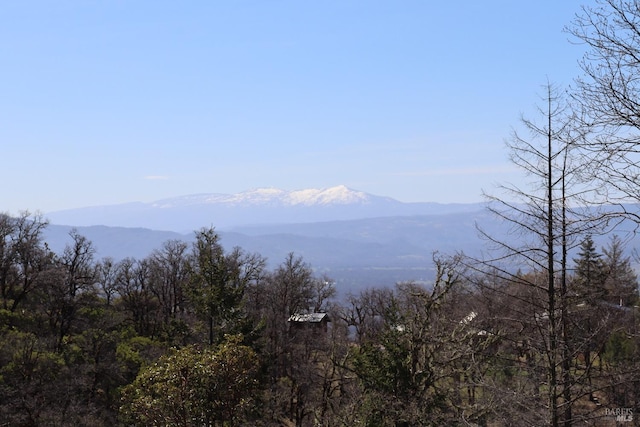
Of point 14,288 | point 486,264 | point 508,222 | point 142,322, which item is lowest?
point 142,322

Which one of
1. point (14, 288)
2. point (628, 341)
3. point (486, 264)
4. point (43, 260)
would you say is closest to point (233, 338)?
point (486, 264)

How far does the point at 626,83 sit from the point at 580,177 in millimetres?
1279

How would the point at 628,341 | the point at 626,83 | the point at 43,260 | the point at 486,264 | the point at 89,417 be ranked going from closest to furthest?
the point at 626,83 < the point at 486,264 < the point at 89,417 < the point at 628,341 < the point at 43,260

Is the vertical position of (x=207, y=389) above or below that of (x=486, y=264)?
below

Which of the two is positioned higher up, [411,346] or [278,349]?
[411,346]

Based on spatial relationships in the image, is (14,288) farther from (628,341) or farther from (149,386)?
(628,341)

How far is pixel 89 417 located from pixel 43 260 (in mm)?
25483

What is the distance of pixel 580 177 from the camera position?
7.41 metres

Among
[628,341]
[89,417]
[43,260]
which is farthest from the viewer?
[43,260]

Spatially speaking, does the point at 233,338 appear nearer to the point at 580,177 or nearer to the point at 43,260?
the point at 580,177

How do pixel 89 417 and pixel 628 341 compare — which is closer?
pixel 89 417

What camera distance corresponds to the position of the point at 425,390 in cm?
1750

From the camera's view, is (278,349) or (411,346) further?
(278,349)

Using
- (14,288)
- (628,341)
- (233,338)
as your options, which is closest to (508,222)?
(233,338)
